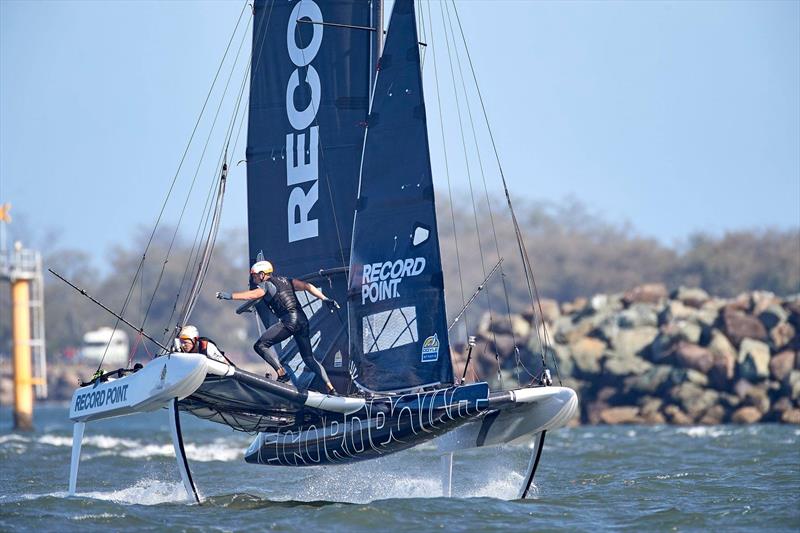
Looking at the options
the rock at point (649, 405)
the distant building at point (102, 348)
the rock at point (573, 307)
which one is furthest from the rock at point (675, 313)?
the distant building at point (102, 348)

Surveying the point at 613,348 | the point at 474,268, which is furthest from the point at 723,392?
the point at 474,268

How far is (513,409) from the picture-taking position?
16.1 metres

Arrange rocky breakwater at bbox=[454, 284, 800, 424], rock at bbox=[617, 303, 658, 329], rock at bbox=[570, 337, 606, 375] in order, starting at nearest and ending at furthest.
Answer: rocky breakwater at bbox=[454, 284, 800, 424]
rock at bbox=[570, 337, 606, 375]
rock at bbox=[617, 303, 658, 329]

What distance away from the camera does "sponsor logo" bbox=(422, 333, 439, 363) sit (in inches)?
621

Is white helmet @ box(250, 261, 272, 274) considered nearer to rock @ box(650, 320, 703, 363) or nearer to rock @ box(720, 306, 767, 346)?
rock @ box(650, 320, 703, 363)

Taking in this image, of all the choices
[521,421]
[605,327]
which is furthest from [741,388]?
[521,421]

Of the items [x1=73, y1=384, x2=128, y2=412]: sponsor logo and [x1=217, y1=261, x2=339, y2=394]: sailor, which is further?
[x1=217, y1=261, x2=339, y2=394]: sailor

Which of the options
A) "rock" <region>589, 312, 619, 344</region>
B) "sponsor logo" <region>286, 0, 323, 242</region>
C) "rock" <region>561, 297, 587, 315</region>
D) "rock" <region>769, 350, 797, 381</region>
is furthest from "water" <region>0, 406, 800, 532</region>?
"rock" <region>561, 297, 587, 315</region>

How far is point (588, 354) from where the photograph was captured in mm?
38906

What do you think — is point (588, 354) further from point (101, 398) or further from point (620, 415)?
point (101, 398)

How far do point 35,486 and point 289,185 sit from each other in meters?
5.44

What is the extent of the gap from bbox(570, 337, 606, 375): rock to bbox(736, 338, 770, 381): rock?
13.3ft

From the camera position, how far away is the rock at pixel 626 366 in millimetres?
37438

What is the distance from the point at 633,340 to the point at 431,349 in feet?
79.3
